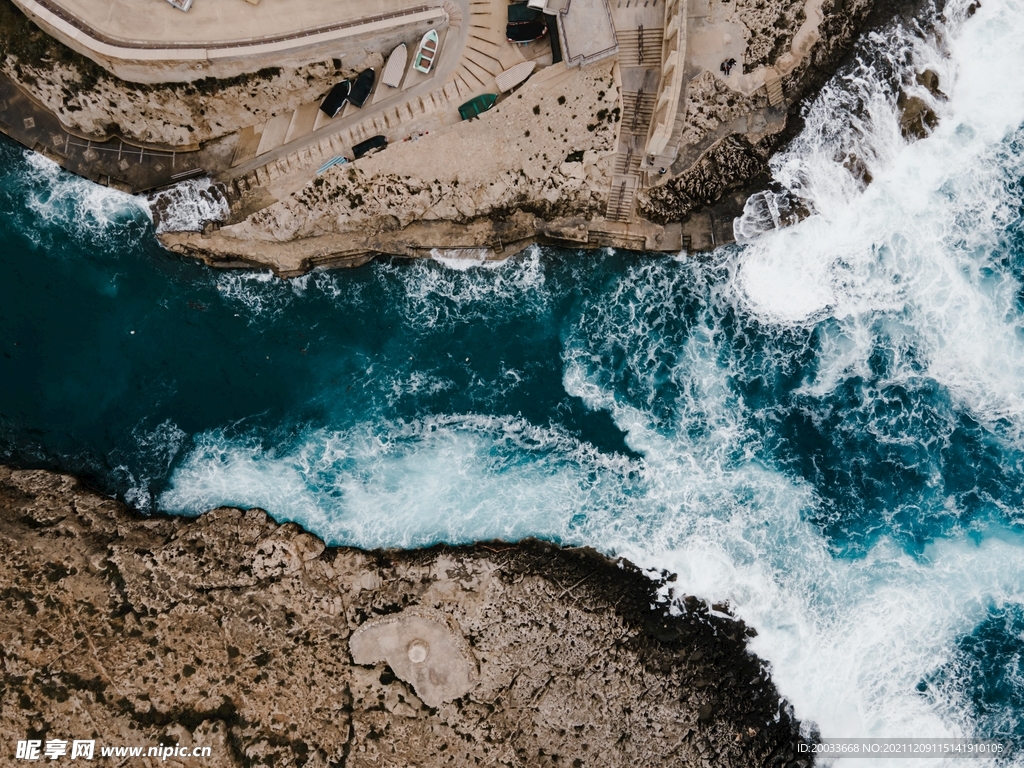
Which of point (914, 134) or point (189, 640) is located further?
point (914, 134)

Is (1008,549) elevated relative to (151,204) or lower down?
lower down

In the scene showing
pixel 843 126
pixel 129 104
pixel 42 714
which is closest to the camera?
pixel 42 714

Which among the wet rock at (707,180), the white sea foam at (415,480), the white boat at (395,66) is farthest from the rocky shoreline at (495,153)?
the white sea foam at (415,480)

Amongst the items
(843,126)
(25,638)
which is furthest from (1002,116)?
(25,638)

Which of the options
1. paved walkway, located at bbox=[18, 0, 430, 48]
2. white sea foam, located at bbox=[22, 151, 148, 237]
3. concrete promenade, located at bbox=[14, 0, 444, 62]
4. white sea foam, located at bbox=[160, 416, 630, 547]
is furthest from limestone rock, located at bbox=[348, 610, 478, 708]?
paved walkway, located at bbox=[18, 0, 430, 48]

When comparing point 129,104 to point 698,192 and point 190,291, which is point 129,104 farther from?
point 698,192

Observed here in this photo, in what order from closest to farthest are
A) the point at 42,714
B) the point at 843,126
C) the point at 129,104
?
1. the point at 42,714
2. the point at 129,104
3. the point at 843,126

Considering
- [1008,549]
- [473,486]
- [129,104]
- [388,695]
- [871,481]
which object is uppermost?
[129,104]

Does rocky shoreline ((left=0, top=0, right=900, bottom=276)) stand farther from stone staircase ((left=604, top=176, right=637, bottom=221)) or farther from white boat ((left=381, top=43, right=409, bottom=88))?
white boat ((left=381, top=43, right=409, bottom=88))
